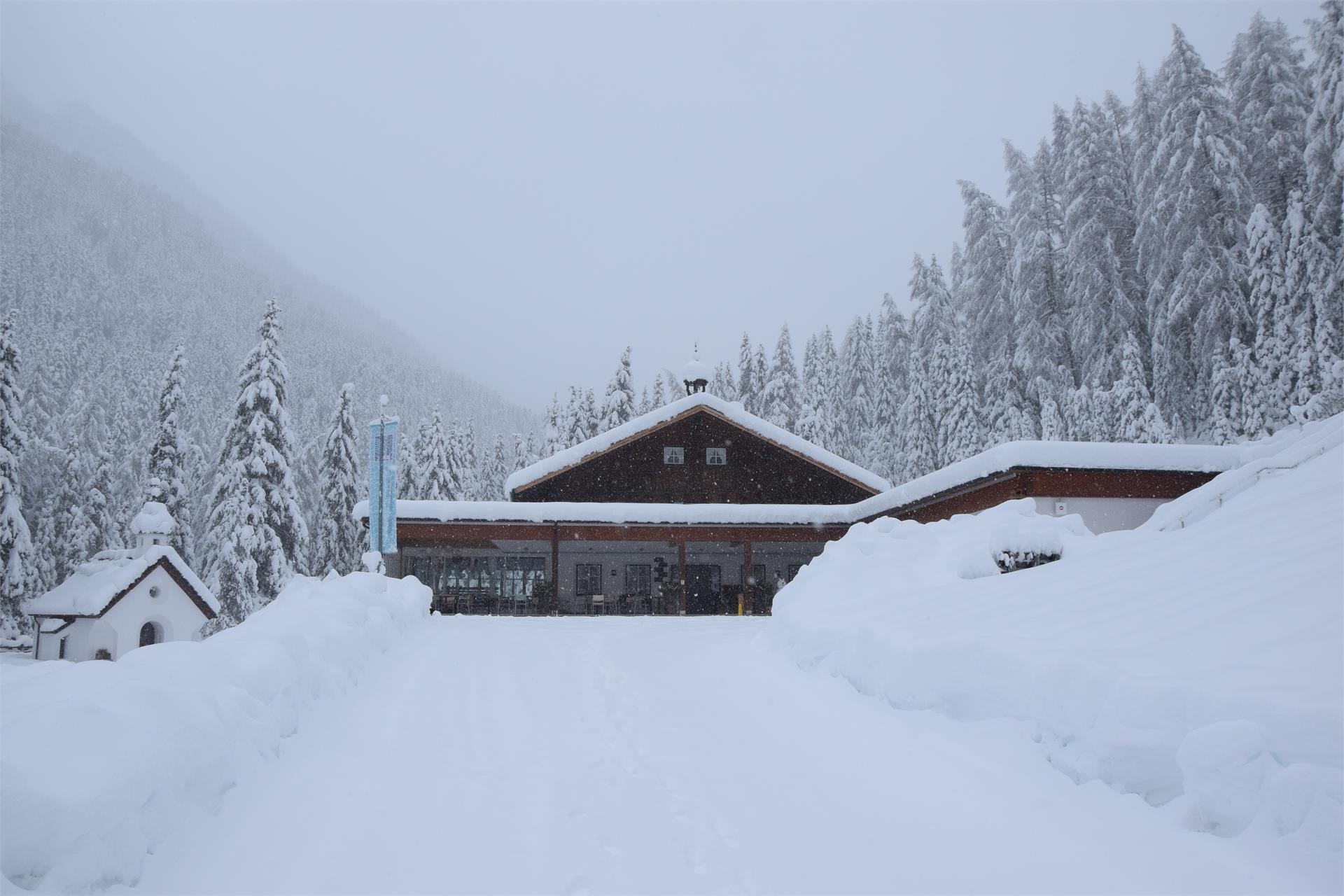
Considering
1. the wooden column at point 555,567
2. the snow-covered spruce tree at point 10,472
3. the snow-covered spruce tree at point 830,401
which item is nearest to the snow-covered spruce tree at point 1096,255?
the snow-covered spruce tree at point 830,401

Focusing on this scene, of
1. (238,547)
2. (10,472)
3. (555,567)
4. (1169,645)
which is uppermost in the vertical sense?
(10,472)

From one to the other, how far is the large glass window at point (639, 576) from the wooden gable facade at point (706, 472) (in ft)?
7.72

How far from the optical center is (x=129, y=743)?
3299 millimetres

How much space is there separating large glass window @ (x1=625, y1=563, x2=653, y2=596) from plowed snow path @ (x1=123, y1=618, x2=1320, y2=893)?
16854mm

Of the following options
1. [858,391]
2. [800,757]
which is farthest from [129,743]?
[858,391]

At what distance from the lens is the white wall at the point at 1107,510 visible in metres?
13.7

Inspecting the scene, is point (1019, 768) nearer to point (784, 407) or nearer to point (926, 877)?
point (926, 877)

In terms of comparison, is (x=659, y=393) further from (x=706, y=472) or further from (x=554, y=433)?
(x=706, y=472)

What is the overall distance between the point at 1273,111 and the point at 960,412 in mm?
13792

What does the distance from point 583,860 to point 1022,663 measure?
2877mm

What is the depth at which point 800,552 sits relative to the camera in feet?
77.5

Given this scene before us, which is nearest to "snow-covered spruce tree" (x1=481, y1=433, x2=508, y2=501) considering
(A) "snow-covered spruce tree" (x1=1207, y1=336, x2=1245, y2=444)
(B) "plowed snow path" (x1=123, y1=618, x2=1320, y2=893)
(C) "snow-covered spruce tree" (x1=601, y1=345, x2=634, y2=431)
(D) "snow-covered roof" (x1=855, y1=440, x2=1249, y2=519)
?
(C) "snow-covered spruce tree" (x1=601, y1=345, x2=634, y2=431)

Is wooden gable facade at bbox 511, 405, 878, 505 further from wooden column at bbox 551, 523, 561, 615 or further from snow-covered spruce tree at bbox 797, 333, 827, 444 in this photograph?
snow-covered spruce tree at bbox 797, 333, 827, 444

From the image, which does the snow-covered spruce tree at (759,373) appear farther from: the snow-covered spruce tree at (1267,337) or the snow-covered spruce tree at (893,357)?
the snow-covered spruce tree at (1267,337)
